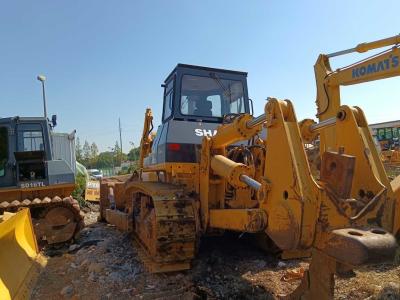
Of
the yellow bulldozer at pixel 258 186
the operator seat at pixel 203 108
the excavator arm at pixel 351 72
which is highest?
the excavator arm at pixel 351 72

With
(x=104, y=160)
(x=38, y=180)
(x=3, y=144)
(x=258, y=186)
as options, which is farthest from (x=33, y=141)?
(x=104, y=160)

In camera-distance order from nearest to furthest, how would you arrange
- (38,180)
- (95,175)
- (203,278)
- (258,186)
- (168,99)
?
(258,186) → (203,278) → (168,99) → (38,180) → (95,175)

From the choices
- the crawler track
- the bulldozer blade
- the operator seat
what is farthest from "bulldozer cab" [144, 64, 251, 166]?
the bulldozer blade

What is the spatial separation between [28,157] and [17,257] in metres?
3.95

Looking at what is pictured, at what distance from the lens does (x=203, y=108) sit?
6.17 metres

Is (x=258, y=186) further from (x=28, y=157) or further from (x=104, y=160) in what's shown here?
(x=104, y=160)

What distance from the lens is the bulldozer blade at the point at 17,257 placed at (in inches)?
170

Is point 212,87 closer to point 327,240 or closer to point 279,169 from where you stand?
point 279,169

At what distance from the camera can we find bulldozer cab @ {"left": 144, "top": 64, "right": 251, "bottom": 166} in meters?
5.62

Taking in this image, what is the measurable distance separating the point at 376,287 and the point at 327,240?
192 cm

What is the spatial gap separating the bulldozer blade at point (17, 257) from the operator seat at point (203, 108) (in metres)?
2.96

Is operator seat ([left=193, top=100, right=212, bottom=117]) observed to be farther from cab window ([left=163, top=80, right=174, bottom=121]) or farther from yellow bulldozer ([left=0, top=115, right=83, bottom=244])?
yellow bulldozer ([left=0, top=115, right=83, bottom=244])

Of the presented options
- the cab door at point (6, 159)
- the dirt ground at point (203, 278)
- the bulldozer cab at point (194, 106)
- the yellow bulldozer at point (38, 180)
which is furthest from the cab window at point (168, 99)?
the cab door at point (6, 159)

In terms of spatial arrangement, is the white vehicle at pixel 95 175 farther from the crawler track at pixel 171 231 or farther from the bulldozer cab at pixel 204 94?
the crawler track at pixel 171 231
